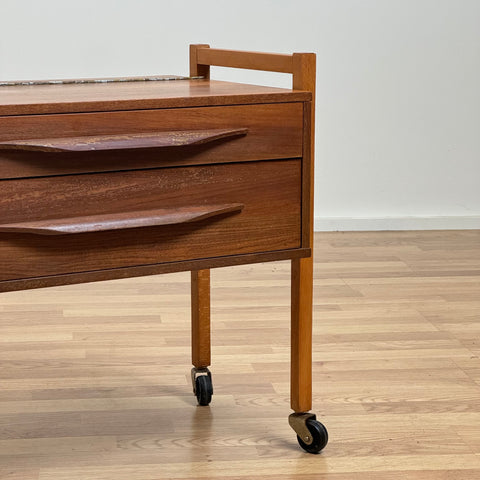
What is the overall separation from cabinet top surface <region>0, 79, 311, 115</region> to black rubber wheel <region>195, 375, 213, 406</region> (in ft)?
1.87

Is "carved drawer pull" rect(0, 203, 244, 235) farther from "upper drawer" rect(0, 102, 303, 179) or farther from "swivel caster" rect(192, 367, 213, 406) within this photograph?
"swivel caster" rect(192, 367, 213, 406)

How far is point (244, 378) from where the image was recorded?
1.97 meters

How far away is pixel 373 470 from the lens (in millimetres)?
1573

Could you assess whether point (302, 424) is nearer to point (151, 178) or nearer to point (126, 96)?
point (151, 178)

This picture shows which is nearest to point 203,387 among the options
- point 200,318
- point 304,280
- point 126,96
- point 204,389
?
point 204,389

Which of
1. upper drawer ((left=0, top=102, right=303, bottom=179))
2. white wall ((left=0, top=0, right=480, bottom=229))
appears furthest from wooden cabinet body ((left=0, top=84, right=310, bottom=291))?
white wall ((left=0, top=0, right=480, bottom=229))

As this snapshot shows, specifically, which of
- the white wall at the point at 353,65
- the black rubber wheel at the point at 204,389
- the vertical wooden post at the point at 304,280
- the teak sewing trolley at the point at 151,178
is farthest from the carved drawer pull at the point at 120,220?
the white wall at the point at 353,65

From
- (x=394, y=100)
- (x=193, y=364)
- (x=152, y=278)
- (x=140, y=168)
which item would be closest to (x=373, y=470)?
(x=193, y=364)

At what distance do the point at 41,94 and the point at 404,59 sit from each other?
7.12 ft

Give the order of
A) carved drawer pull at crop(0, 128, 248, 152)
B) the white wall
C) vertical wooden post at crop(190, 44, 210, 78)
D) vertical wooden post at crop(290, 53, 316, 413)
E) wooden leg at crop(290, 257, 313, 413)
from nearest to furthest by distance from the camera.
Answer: carved drawer pull at crop(0, 128, 248, 152) → vertical wooden post at crop(290, 53, 316, 413) → wooden leg at crop(290, 257, 313, 413) → vertical wooden post at crop(190, 44, 210, 78) → the white wall

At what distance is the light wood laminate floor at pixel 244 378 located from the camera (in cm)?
161

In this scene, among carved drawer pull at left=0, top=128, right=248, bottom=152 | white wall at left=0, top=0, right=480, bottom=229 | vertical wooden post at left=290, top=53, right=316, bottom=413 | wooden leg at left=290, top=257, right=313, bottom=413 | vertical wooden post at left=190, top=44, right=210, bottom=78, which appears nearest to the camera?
carved drawer pull at left=0, top=128, right=248, bottom=152

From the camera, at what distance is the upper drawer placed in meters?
1.28

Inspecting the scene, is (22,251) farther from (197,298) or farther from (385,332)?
(385,332)
